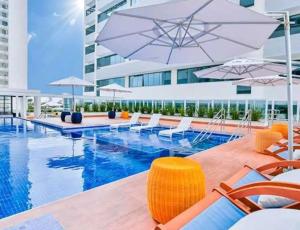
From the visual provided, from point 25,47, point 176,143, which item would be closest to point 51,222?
point 176,143

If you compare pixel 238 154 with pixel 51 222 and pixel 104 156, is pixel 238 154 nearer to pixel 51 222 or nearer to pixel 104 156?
pixel 104 156

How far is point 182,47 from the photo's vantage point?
520cm

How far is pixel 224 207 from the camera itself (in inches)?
87.7

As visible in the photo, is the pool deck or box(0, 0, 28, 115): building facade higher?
box(0, 0, 28, 115): building facade

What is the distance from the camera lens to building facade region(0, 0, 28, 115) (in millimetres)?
50250

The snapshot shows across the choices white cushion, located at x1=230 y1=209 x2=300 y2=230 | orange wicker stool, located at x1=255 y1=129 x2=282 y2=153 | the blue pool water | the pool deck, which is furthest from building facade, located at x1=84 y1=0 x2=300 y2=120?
white cushion, located at x1=230 y1=209 x2=300 y2=230

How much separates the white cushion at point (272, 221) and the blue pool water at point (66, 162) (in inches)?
141

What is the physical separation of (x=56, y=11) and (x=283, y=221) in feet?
205

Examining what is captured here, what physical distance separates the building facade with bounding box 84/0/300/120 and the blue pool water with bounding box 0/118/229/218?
14.6ft

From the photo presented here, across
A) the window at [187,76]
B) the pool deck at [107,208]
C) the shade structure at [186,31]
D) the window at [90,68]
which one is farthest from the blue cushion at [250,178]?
the window at [90,68]

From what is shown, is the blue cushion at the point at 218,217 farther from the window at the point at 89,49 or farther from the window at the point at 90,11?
the window at the point at 90,11

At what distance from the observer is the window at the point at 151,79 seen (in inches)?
894

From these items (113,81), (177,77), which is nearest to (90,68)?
(113,81)

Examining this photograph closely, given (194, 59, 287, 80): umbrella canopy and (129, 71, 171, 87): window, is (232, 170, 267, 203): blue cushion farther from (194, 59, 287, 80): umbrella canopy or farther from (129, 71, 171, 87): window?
(129, 71, 171, 87): window
